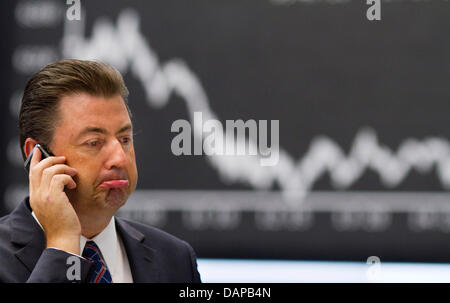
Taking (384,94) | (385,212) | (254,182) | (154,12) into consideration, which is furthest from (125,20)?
(385,212)

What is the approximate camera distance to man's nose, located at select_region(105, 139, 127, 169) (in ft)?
4.77

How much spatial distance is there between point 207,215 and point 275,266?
1.19 feet

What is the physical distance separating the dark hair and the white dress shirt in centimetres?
21

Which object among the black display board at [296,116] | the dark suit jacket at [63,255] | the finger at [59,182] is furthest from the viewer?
the black display board at [296,116]

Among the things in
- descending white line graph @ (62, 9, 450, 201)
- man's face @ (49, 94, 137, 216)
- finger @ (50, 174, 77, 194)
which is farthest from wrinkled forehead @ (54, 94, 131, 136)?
descending white line graph @ (62, 9, 450, 201)

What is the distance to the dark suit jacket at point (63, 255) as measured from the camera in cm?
133

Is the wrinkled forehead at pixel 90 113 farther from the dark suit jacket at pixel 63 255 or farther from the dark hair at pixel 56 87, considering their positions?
the dark suit jacket at pixel 63 255

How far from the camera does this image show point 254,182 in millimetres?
2885

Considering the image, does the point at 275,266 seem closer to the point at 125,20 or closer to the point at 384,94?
the point at 384,94

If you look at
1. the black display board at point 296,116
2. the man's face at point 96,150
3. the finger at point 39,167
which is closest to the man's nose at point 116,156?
the man's face at point 96,150

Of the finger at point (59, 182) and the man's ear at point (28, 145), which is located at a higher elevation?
the man's ear at point (28, 145)

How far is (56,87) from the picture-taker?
1510 mm

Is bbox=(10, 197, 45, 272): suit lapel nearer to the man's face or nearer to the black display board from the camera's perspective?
the man's face

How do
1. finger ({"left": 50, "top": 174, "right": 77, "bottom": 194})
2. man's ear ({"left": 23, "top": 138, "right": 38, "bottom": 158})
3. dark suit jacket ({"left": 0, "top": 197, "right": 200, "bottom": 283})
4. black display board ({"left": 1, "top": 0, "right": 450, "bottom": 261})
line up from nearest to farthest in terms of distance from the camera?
dark suit jacket ({"left": 0, "top": 197, "right": 200, "bottom": 283}) → finger ({"left": 50, "top": 174, "right": 77, "bottom": 194}) → man's ear ({"left": 23, "top": 138, "right": 38, "bottom": 158}) → black display board ({"left": 1, "top": 0, "right": 450, "bottom": 261})
